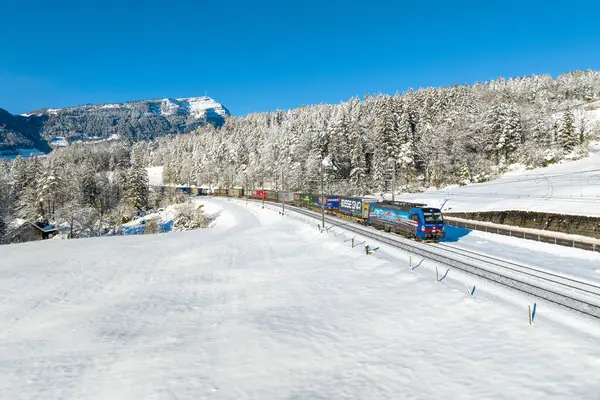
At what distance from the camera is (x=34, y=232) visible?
218 feet

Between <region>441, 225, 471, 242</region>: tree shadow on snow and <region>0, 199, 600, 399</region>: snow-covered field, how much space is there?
33.5 ft

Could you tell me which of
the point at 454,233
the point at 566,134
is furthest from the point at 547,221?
the point at 566,134

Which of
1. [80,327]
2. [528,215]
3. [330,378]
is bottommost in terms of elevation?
[80,327]

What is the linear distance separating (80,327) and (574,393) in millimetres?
21190

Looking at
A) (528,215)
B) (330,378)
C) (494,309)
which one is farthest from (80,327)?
(528,215)

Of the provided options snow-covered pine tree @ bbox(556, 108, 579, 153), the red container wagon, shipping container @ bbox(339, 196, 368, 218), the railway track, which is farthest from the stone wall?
the red container wagon

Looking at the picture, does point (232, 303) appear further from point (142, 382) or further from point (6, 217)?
point (6, 217)

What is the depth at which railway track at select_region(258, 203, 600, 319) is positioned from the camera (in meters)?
17.7

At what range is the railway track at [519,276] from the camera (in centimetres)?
1772

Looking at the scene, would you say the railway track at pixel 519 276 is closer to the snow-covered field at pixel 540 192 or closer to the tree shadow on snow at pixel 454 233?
the tree shadow on snow at pixel 454 233

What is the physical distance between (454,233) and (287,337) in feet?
102

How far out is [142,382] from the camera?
12164 mm

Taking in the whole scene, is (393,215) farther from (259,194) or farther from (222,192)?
(222,192)

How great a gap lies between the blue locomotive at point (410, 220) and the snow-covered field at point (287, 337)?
5775 millimetres
